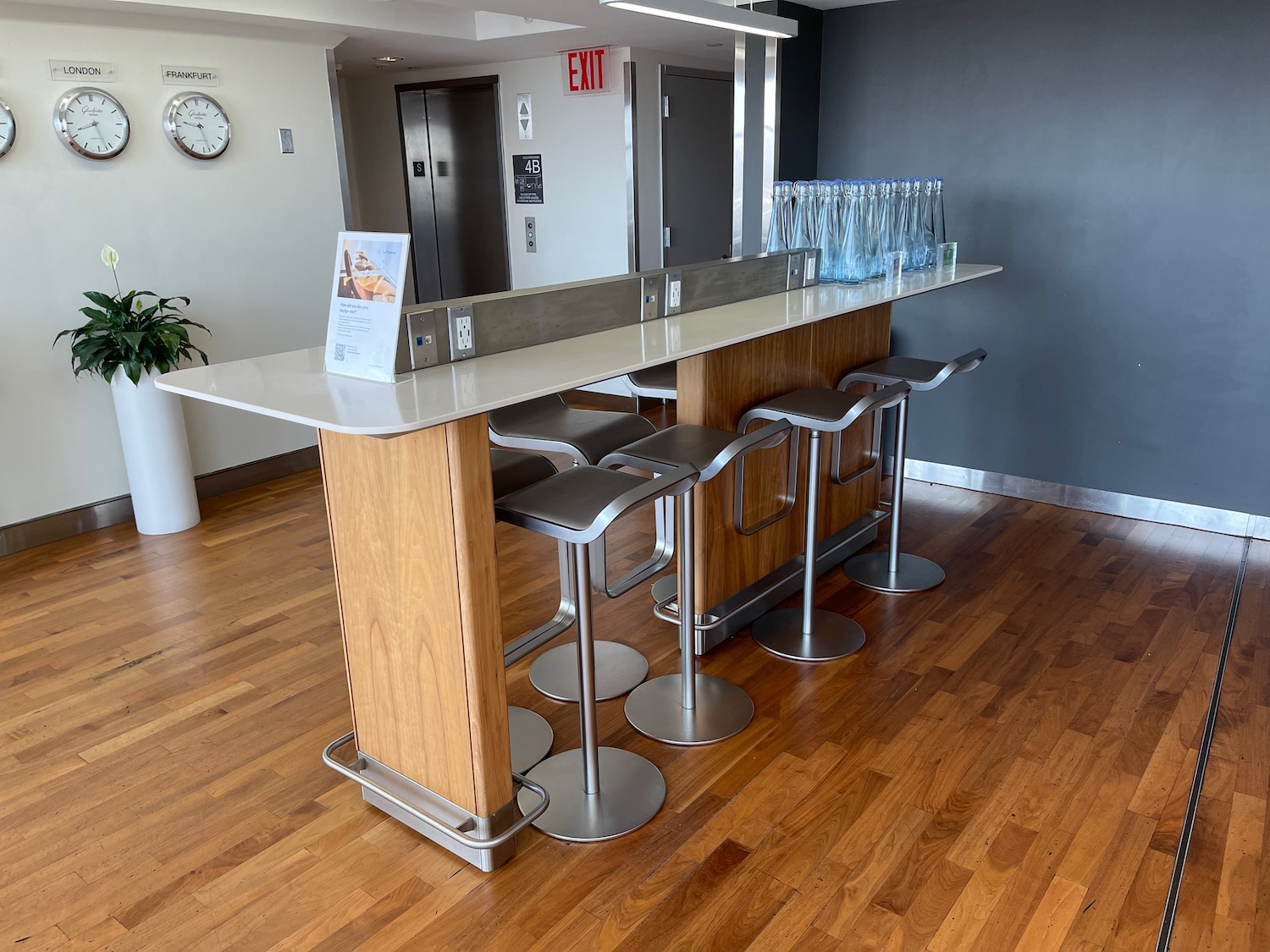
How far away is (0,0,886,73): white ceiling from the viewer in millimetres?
3922

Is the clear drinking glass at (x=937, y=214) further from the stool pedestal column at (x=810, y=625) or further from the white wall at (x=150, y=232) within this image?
the white wall at (x=150, y=232)

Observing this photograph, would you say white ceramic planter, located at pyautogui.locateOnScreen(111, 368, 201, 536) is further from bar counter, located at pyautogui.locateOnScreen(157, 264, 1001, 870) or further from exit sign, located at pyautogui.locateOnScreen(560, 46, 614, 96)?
exit sign, located at pyautogui.locateOnScreen(560, 46, 614, 96)

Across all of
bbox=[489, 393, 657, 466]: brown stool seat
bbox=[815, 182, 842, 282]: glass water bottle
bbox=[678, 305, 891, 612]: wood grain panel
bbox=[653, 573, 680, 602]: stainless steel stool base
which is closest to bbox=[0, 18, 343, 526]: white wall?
bbox=[489, 393, 657, 466]: brown stool seat

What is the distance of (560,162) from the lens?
5.93m

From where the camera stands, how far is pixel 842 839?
2.20 m

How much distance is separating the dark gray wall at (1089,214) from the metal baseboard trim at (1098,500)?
47 millimetres

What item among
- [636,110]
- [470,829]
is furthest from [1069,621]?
[636,110]

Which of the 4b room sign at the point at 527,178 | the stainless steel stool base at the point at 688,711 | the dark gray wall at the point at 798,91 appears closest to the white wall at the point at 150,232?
the 4b room sign at the point at 527,178

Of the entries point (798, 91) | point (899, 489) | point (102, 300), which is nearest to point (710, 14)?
point (798, 91)

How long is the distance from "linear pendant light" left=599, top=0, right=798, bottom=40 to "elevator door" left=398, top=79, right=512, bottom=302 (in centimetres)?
320

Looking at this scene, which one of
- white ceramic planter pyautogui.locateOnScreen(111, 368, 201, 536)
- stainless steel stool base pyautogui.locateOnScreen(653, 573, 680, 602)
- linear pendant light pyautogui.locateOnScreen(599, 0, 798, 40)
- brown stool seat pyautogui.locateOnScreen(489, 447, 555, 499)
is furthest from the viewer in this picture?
white ceramic planter pyautogui.locateOnScreen(111, 368, 201, 536)

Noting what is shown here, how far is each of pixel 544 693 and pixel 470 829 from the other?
752mm

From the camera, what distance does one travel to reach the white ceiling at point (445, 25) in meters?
3.92

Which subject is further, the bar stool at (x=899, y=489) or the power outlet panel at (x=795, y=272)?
the power outlet panel at (x=795, y=272)
